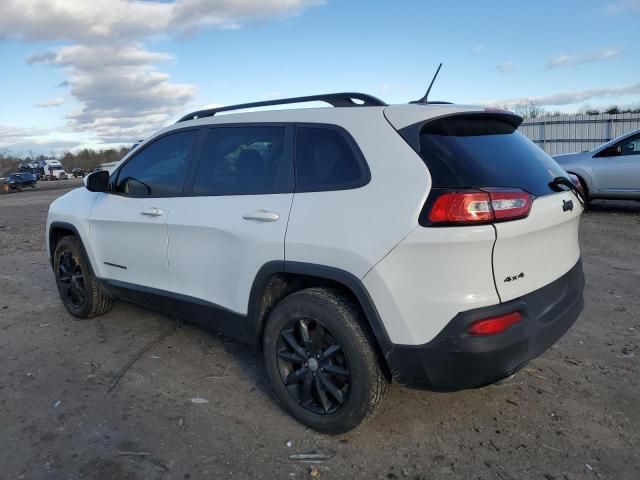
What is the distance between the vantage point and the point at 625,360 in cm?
372

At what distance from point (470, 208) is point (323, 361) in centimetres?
114

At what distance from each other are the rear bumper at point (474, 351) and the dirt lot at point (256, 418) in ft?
1.52

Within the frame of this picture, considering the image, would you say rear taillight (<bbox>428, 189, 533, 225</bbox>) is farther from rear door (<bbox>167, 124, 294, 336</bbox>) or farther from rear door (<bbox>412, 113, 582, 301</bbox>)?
rear door (<bbox>167, 124, 294, 336</bbox>)

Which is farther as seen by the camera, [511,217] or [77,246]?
Answer: [77,246]

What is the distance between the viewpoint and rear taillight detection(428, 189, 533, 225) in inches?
95.3

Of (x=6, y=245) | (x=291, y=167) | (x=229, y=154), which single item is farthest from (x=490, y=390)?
(x=6, y=245)

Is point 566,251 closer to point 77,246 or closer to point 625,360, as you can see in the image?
point 625,360

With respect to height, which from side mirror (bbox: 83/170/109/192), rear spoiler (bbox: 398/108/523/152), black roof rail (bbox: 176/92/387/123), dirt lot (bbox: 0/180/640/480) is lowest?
dirt lot (bbox: 0/180/640/480)

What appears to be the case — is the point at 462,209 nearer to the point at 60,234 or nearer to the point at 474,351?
the point at 474,351

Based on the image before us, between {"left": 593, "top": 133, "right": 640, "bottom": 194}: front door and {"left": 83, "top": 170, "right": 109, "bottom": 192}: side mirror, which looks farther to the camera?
{"left": 593, "top": 133, "right": 640, "bottom": 194}: front door

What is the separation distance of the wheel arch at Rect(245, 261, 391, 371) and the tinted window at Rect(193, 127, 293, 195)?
47 centimetres

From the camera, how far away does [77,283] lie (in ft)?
16.0

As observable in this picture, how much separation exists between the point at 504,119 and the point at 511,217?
2.72 ft

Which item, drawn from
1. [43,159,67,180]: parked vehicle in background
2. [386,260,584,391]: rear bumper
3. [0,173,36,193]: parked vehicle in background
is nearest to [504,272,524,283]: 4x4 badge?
[386,260,584,391]: rear bumper
